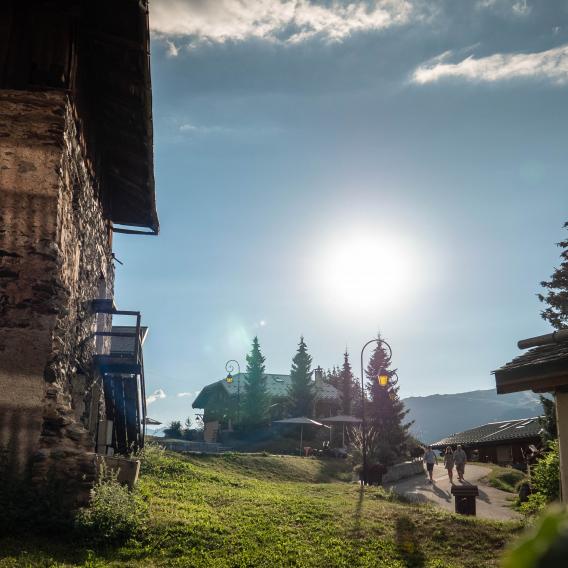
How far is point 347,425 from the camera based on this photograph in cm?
5169

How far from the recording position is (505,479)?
28.4 metres

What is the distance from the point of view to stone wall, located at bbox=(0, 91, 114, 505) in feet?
33.2

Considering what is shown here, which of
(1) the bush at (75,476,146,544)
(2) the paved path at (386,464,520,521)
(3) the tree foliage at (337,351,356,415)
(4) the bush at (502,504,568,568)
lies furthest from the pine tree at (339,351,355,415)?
(4) the bush at (502,504,568,568)

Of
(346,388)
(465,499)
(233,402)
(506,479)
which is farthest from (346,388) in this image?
(465,499)

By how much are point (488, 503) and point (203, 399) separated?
146ft

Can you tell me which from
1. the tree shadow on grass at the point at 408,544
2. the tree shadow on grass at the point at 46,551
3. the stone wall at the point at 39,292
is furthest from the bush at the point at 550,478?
the stone wall at the point at 39,292

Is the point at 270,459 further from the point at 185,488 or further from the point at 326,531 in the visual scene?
the point at 326,531

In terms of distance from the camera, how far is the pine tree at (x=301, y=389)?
57.3 meters

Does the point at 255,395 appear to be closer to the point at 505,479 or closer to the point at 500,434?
the point at 500,434

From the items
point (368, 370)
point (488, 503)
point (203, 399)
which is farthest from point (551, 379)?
point (203, 399)

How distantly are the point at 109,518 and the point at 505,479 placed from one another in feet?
77.5

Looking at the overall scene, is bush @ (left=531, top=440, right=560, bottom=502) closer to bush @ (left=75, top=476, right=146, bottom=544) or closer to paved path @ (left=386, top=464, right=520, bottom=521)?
paved path @ (left=386, top=464, right=520, bottom=521)

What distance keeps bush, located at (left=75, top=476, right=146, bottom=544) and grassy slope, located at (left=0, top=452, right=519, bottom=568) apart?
0.30 metres

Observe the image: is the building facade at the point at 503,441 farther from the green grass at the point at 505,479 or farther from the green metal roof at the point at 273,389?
the green metal roof at the point at 273,389
